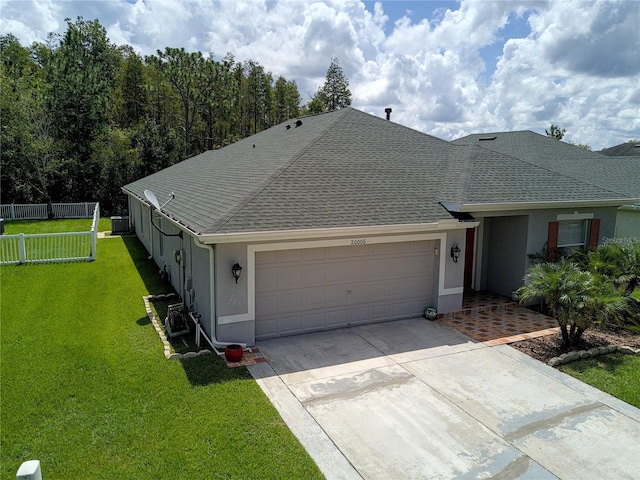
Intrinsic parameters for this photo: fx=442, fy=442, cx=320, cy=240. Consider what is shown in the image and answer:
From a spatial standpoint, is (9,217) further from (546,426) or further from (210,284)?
(546,426)

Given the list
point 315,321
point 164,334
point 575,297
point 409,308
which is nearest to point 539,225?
point 575,297

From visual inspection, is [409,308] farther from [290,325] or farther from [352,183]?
[352,183]

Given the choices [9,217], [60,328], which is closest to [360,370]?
[60,328]

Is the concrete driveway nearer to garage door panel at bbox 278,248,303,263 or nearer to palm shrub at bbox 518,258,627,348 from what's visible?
palm shrub at bbox 518,258,627,348

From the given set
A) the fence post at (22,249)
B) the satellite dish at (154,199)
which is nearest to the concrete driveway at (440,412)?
the satellite dish at (154,199)

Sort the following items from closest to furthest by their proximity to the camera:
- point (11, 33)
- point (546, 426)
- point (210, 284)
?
point (546, 426) → point (210, 284) → point (11, 33)

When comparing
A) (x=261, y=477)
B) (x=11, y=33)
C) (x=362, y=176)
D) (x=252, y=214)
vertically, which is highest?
(x=11, y=33)

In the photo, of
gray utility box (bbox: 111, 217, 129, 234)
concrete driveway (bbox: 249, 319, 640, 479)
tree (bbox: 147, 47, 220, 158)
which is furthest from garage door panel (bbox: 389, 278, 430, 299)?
tree (bbox: 147, 47, 220, 158)
